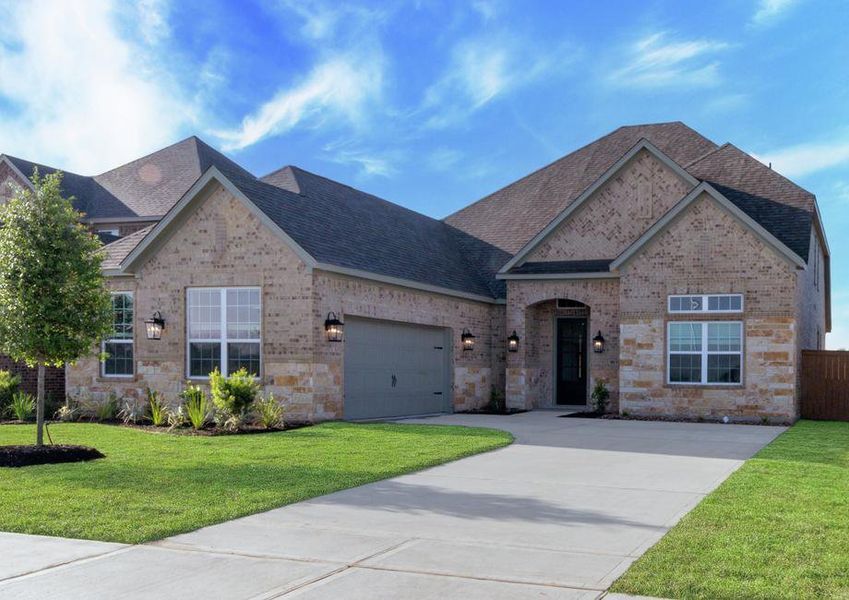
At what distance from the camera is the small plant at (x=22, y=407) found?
20203 mm

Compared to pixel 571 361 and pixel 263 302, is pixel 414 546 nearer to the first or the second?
pixel 263 302

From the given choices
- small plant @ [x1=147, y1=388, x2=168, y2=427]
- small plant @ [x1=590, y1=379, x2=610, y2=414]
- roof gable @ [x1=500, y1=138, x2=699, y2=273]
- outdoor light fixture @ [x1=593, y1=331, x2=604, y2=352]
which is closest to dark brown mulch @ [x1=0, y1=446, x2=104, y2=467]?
small plant @ [x1=147, y1=388, x2=168, y2=427]

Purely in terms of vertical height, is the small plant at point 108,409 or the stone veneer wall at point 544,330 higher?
the stone veneer wall at point 544,330

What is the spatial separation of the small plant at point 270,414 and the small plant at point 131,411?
3.31 m

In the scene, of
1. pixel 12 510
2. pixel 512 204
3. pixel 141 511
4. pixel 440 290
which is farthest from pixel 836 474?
pixel 512 204

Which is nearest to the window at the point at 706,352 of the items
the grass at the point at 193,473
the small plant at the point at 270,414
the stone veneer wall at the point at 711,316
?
the stone veneer wall at the point at 711,316

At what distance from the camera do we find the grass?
850 centimetres

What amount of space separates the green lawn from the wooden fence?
12.3m

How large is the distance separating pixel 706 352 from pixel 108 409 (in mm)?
14688

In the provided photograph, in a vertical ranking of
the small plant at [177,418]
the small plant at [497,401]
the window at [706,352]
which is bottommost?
the small plant at [497,401]

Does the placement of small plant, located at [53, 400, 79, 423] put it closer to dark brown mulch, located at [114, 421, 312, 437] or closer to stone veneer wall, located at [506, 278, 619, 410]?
dark brown mulch, located at [114, 421, 312, 437]

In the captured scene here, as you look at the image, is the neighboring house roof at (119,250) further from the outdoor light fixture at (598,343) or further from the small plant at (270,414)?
the outdoor light fixture at (598,343)

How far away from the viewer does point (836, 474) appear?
11711 millimetres

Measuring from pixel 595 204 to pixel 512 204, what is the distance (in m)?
6.37
